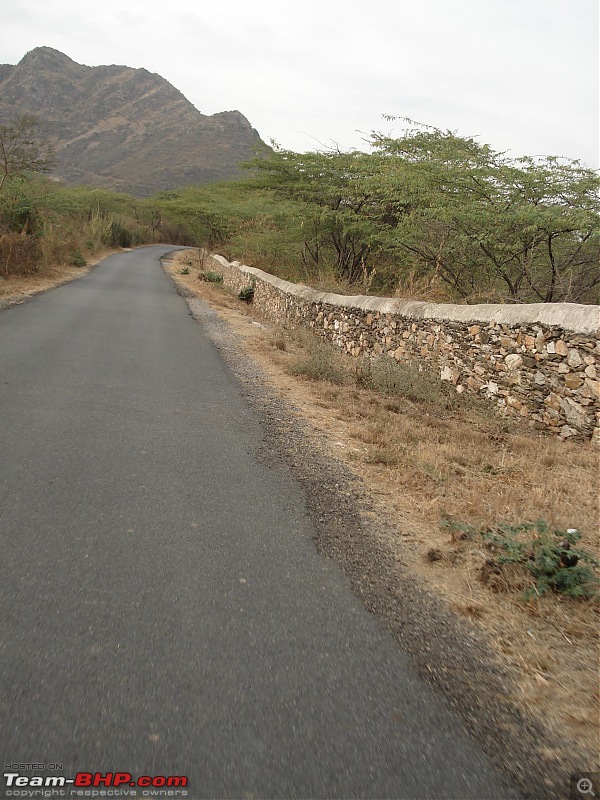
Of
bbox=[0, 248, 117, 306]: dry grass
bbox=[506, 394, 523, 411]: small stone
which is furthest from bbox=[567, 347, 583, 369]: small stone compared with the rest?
bbox=[0, 248, 117, 306]: dry grass

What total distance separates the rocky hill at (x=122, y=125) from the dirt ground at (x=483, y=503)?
10258 cm

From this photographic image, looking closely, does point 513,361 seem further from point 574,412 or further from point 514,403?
point 574,412

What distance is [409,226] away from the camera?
10766 millimetres

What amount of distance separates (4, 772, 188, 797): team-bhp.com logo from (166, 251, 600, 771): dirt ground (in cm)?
142

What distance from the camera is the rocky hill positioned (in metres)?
115

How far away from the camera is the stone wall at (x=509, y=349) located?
17.0 ft

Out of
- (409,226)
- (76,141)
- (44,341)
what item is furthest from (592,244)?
(76,141)

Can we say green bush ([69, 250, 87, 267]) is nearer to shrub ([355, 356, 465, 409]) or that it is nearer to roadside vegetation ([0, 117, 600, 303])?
roadside vegetation ([0, 117, 600, 303])

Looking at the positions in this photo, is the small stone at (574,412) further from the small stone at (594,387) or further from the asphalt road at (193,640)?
the asphalt road at (193,640)

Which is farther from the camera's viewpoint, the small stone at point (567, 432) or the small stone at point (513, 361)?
the small stone at point (513, 361)

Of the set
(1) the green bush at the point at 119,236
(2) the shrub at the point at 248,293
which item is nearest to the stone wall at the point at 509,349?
(2) the shrub at the point at 248,293

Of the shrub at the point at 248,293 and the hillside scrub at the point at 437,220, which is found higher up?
the hillside scrub at the point at 437,220

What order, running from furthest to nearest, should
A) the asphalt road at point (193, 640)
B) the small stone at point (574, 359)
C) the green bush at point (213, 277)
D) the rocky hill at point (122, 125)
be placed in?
the rocky hill at point (122, 125) < the green bush at point (213, 277) < the small stone at point (574, 359) < the asphalt road at point (193, 640)

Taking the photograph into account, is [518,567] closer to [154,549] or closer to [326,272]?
[154,549]
